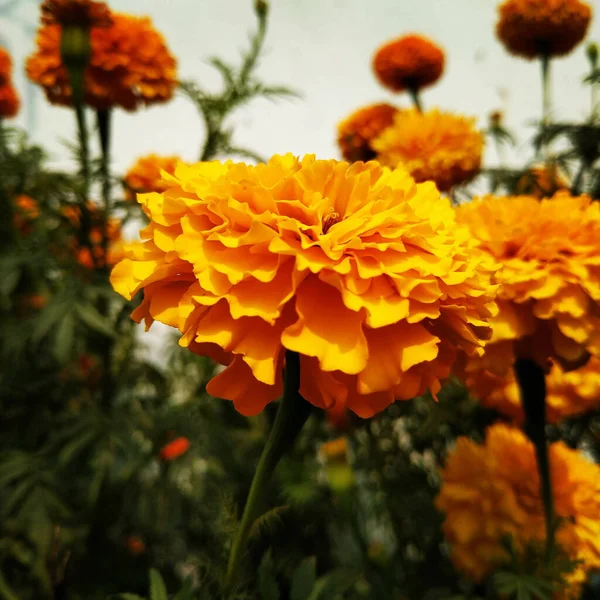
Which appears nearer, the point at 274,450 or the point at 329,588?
the point at 274,450

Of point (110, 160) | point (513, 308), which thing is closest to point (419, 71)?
point (110, 160)

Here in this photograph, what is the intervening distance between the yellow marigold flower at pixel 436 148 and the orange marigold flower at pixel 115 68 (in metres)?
0.42

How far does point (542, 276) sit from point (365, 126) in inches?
22.6

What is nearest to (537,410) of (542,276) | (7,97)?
(542,276)

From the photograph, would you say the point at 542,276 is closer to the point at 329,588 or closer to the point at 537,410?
the point at 537,410

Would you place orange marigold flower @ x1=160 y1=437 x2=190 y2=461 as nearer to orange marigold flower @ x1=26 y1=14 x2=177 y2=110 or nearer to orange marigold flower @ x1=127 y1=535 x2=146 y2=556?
orange marigold flower @ x1=127 y1=535 x2=146 y2=556

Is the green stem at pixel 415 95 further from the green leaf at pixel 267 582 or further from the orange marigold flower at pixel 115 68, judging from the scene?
the green leaf at pixel 267 582

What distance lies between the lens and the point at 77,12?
77cm

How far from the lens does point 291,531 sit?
0.88 m

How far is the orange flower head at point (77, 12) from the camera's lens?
0.76 m

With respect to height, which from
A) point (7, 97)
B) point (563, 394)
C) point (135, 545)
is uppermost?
point (7, 97)

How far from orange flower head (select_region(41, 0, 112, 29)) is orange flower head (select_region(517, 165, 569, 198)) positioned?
2.24ft

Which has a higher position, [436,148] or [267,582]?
[436,148]

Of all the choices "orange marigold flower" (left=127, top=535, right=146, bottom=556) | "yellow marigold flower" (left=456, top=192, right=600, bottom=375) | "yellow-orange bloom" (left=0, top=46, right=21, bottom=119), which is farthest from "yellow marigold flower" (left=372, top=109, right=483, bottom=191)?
"yellow-orange bloom" (left=0, top=46, right=21, bottom=119)
